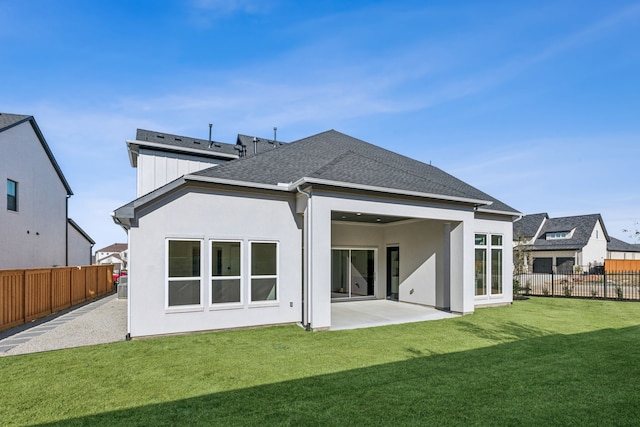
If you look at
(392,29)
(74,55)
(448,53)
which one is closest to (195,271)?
(74,55)

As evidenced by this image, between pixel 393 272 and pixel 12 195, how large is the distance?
56.2ft

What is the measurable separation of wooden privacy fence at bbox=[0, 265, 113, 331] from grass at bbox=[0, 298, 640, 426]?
3831 millimetres

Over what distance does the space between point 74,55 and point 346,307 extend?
12174 mm

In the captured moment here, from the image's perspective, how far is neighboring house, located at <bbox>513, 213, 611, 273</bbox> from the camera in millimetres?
36031

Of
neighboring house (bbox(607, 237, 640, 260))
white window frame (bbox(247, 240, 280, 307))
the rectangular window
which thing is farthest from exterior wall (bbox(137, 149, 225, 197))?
neighboring house (bbox(607, 237, 640, 260))

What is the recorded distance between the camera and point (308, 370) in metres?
5.95

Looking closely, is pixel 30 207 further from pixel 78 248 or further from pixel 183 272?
pixel 183 272

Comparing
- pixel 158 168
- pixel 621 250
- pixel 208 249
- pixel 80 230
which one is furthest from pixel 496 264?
pixel 621 250

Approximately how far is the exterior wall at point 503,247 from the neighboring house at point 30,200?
1918cm

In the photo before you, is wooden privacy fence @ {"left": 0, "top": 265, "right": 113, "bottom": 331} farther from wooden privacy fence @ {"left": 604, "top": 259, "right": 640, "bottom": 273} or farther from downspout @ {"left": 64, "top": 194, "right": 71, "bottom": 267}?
wooden privacy fence @ {"left": 604, "top": 259, "right": 640, "bottom": 273}

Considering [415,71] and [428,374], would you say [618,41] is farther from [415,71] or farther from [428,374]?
[428,374]

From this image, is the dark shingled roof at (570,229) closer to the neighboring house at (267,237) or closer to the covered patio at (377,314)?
the neighboring house at (267,237)

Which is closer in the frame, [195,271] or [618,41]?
[195,271]

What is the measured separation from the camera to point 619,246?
4297 centimetres
